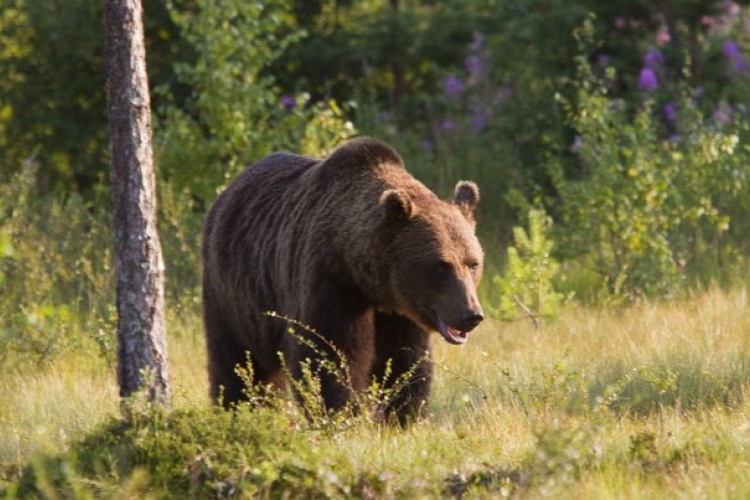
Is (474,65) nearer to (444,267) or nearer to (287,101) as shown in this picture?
(287,101)

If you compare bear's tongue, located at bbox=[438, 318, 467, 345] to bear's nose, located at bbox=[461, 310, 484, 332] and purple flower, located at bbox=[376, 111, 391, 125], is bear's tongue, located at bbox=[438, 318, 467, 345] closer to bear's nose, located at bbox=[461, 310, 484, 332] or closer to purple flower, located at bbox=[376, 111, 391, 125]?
bear's nose, located at bbox=[461, 310, 484, 332]

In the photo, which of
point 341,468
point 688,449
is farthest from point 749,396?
point 341,468

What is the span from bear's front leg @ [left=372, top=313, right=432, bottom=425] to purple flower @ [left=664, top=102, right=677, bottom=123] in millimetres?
6693

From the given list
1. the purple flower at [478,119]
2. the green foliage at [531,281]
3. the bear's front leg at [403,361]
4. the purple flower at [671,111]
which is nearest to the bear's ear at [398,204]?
the bear's front leg at [403,361]

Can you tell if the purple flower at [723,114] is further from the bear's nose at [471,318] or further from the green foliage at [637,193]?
the bear's nose at [471,318]

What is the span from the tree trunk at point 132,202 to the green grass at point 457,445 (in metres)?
0.32

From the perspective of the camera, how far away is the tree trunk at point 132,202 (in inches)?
261

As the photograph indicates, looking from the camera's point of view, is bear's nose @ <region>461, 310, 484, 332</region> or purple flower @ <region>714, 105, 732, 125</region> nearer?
bear's nose @ <region>461, 310, 484, 332</region>

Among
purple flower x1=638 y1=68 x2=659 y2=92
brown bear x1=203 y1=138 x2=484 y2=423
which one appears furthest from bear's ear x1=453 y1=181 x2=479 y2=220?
purple flower x1=638 y1=68 x2=659 y2=92

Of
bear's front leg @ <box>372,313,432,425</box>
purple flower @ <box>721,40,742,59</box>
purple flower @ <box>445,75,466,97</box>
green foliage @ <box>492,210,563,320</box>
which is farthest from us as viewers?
purple flower @ <box>445,75,466,97</box>

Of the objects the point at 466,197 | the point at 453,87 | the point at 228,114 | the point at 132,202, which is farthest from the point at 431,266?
the point at 453,87

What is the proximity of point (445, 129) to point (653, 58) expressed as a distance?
291cm

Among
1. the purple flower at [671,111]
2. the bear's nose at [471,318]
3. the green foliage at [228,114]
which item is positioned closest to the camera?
the bear's nose at [471,318]

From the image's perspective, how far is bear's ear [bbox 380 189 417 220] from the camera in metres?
6.99
